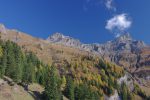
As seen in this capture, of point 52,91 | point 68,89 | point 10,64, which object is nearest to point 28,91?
point 52,91

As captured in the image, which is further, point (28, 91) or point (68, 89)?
point (68, 89)

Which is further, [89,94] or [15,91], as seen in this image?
[89,94]

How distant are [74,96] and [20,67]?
3294 cm

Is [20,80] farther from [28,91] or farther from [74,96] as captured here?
[74,96]

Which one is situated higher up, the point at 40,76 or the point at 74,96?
the point at 40,76

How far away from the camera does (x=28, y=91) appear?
128 meters

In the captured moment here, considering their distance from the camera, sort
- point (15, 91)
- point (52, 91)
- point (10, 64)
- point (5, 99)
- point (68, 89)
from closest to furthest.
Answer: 1. point (5, 99)
2. point (15, 91)
3. point (52, 91)
4. point (10, 64)
5. point (68, 89)

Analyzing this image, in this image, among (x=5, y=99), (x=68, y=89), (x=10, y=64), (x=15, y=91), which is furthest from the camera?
(x=68, y=89)

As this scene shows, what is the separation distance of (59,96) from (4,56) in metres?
31.8

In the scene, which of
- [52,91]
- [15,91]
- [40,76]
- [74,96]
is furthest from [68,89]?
[15,91]

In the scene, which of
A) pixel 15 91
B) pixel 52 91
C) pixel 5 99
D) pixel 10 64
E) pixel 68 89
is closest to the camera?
pixel 5 99

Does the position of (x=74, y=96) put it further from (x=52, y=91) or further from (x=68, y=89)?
(x=52, y=91)

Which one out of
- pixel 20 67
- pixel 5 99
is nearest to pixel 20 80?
pixel 20 67

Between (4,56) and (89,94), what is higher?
(4,56)
